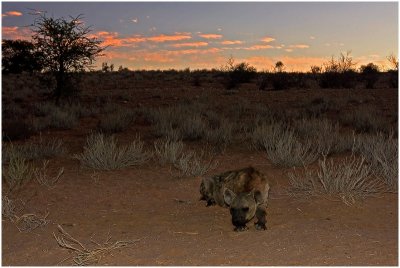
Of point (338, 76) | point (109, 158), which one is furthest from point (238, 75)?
point (109, 158)

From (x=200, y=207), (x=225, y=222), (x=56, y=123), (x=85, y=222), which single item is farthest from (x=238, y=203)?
(x=56, y=123)

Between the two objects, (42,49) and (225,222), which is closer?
(225,222)

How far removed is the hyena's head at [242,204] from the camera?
5199 millimetres

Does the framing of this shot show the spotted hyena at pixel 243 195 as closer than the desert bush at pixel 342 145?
Yes

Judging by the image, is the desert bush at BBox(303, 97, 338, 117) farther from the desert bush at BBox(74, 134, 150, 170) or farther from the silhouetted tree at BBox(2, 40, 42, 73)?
the silhouetted tree at BBox(2, 40, 42, 73)

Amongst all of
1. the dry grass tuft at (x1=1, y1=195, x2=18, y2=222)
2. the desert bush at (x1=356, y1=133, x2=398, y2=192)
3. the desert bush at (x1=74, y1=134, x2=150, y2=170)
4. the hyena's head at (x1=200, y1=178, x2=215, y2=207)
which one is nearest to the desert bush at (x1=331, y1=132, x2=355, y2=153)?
the desert bush at (x1=356, y1=133, x2=398, y2=192)

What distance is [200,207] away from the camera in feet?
21.8

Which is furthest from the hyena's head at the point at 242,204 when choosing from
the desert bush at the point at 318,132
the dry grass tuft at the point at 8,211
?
the desert bush at the point at 318,132

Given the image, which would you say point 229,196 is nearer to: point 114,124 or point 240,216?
point 240,216

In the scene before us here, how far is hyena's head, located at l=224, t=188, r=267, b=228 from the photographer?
520cm

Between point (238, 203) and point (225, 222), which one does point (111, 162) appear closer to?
point (225, 222)

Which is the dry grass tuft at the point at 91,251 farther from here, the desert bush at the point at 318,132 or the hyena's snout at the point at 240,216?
the desert bush at the point at 318,132

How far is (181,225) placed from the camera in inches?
226

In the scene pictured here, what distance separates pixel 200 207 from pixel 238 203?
147cm
